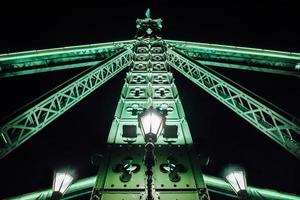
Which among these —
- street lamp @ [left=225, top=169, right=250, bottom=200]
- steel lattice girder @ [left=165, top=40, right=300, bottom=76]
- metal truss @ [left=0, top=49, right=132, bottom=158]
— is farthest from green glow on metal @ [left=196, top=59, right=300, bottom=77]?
street lamp @ [left=225, top=169, right=250, bottom=200]

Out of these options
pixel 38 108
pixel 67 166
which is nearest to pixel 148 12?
pixel 38 108

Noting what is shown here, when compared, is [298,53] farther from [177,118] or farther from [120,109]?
[120,109]

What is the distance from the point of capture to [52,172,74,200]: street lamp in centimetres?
625

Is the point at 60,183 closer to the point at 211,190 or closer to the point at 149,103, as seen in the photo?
the point at 211,190

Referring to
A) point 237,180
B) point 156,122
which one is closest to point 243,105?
point 237,180

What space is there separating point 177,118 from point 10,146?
163 inches

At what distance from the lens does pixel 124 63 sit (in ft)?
40.3

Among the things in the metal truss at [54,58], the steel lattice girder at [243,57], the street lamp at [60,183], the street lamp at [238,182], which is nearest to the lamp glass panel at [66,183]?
the street lamp at [60,183]

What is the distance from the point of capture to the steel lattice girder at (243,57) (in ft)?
32.2

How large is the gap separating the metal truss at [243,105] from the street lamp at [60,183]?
4.64 m

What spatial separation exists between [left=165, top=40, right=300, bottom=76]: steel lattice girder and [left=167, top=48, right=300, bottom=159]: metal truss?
915 millimetres

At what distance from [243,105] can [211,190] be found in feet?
9.13

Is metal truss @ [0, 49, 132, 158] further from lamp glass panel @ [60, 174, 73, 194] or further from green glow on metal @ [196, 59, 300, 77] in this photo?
green glow on metal @ [196, 59, 300, 77]

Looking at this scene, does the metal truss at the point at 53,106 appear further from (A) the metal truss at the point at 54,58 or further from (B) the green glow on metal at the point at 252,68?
(B) the green glow on metal at the point at 252,68
